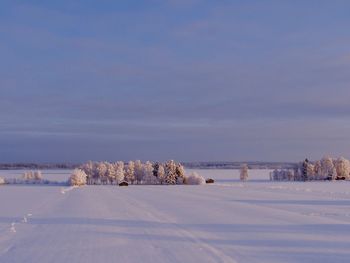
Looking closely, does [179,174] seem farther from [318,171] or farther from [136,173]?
[318,171]

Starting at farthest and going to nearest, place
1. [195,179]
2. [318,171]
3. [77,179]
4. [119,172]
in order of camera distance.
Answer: [318,171] → [119,172] → [195,179] → [77,179]

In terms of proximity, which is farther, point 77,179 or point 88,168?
point 88,168

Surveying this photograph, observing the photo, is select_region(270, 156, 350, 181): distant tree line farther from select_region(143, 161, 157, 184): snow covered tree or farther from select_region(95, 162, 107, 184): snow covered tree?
select_region(95, 162, 107, 184): snow covered tree

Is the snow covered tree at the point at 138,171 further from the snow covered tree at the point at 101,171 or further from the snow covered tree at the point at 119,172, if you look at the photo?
the snow covered tree at the point at 101,171

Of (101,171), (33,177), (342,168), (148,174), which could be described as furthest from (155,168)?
(342,168)

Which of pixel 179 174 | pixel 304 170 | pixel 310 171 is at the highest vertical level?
pixel 304 170

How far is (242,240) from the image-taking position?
16.8 metres

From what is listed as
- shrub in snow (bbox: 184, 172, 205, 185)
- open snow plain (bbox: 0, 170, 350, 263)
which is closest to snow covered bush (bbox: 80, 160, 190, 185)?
shrub in snow (bbox: 184, 172, 205, 185)

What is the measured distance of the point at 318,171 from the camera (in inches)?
5748

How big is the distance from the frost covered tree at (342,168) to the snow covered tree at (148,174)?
44.7 m

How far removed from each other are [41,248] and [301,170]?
5192 inches

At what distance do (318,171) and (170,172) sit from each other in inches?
1684

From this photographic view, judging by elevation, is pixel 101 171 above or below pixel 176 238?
above

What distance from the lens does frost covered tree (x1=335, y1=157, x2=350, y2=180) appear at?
5561 inches
